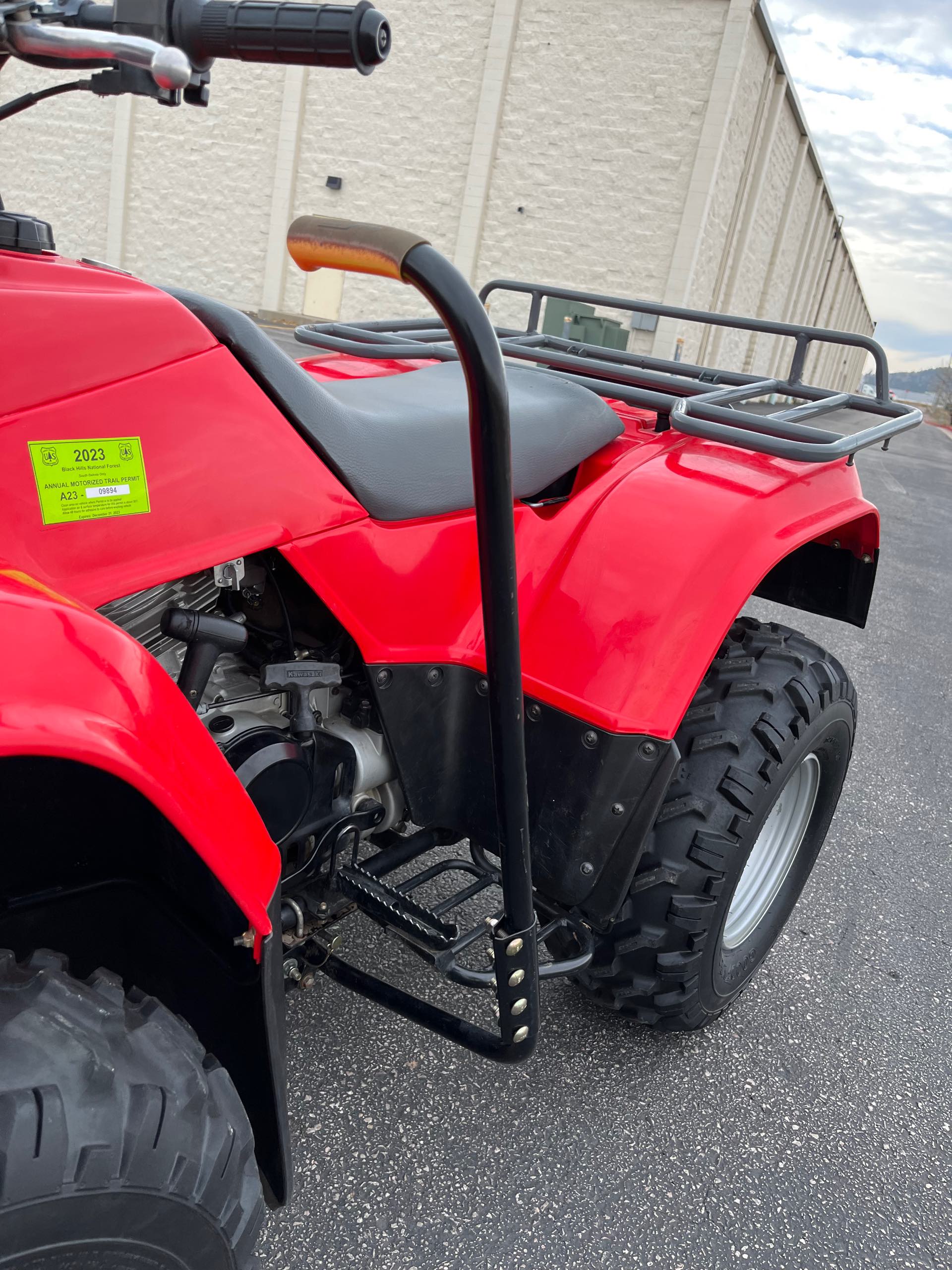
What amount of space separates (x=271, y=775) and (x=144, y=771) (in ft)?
1.60

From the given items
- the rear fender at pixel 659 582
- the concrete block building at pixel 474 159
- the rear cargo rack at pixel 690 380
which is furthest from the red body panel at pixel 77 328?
the concrete block building at pixel 474 159

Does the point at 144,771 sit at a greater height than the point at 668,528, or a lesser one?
lesser

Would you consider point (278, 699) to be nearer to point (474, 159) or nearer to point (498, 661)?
point (498, 661)

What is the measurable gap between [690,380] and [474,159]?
19386 millimetres

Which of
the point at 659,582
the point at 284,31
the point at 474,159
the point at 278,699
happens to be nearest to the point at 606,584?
the point at 659,582

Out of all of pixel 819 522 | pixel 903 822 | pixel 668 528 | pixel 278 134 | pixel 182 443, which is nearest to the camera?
pixel 182 443

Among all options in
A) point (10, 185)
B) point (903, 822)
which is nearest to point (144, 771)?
point (903, 822)

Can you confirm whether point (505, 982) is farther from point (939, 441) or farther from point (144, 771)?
point (939, 441)

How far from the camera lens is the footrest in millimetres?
1596

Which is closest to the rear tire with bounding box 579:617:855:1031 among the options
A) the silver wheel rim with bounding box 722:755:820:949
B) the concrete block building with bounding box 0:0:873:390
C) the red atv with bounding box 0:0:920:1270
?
the red atv with bounding box 0:0:920:1270

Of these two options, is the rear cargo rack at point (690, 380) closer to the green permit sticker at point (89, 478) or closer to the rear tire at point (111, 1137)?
the green permit sticker at point (89, 478)

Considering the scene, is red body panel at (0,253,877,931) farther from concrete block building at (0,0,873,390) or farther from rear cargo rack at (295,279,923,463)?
concrete block building at (0,0,873,390)

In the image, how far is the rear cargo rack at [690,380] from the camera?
5.85ft

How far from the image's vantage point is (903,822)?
3.27m
